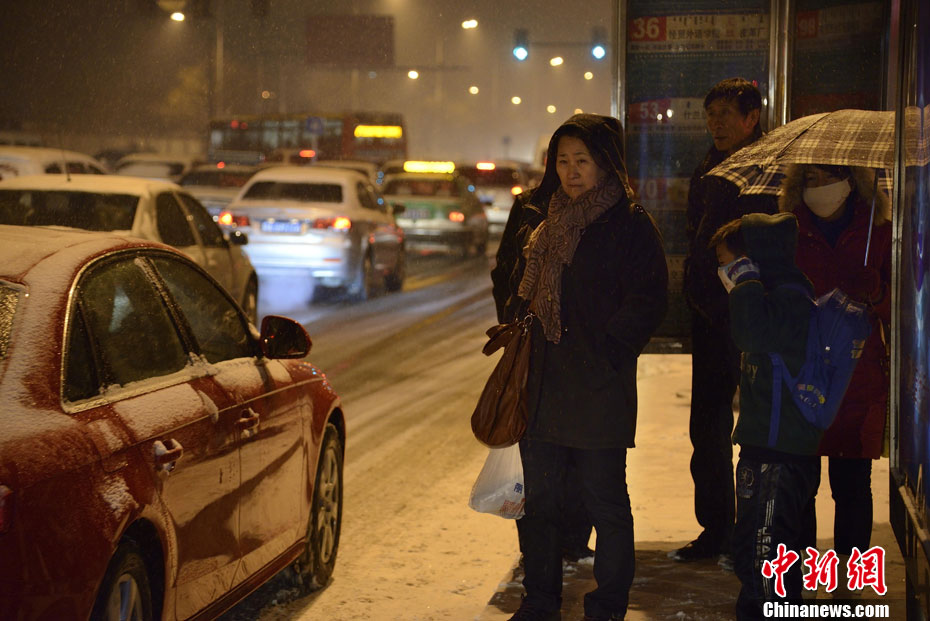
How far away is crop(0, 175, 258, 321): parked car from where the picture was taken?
10609 millimetres

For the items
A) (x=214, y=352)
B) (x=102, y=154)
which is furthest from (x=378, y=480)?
(x=102, y=154)

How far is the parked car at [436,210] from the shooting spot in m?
26.1

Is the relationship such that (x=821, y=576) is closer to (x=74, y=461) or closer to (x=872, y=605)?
(x=872, y=605)

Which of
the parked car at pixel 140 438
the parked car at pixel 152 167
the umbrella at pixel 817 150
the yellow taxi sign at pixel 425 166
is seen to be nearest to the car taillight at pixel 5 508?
the parked car at pixel 140 438

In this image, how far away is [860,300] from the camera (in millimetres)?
4750

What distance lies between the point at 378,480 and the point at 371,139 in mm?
41574

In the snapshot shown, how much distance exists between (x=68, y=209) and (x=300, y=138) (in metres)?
33.9

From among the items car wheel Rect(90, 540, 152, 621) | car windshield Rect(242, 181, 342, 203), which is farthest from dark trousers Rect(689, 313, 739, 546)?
car windshield Rect(242, 181, 342, 203)

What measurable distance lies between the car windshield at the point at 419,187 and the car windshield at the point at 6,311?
22809 mm

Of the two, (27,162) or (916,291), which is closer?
(916,291)

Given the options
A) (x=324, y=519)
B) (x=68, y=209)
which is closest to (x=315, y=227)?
(x=68, y=209)

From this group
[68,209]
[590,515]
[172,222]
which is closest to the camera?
[590,515]

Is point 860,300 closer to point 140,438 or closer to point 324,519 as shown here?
point 324,519

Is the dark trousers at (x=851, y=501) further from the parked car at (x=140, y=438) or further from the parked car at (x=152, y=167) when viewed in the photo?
the parked car at (x=152, y=167)
